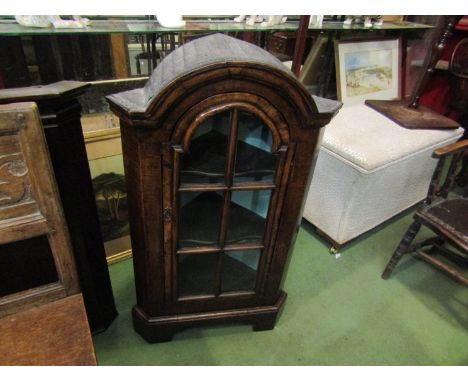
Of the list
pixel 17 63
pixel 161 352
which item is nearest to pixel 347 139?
pixel 161 352

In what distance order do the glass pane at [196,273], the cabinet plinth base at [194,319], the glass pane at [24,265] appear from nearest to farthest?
1. the glass pane at [24,265]
2. the glass pane at [196,273]
3. the cabinet plinth base at [194,319]

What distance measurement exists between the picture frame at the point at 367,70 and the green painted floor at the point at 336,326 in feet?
3.31

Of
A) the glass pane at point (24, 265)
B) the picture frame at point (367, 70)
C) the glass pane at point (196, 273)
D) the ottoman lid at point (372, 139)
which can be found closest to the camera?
the glass pane at point (24, 265)

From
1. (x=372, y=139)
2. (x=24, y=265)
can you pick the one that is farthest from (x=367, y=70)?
(x=24, y=265)

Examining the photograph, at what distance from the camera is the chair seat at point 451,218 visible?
1.41m

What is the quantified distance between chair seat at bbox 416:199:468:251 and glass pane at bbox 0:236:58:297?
155cm

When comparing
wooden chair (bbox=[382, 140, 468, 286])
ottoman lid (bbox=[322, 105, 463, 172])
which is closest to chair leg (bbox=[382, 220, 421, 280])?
wooden chair (bbox=[382, 140, 468, 286])

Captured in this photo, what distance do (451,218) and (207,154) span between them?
1212mm

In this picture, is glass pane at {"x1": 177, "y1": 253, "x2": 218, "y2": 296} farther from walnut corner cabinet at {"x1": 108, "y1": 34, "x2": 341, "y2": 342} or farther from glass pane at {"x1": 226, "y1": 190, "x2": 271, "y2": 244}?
glass pane at {"x1": 226, "y1": 190, "x2": 271, "y2": 244}

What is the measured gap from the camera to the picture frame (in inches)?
78.4

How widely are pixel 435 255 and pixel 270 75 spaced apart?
1707mm

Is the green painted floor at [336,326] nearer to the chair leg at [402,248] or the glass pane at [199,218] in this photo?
the chair leg at [402,248]

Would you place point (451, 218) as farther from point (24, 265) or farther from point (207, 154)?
point (24, 265)

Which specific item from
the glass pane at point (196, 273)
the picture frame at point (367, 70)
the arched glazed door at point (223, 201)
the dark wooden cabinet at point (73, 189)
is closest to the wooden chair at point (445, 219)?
the picture frame at point (367, 70)
